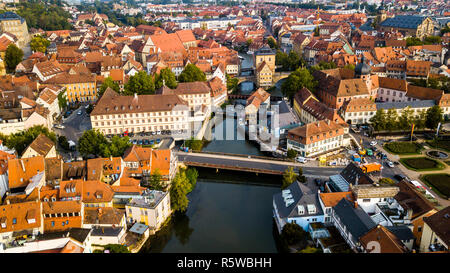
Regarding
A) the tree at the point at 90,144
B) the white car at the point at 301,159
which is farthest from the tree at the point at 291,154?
the tree at the point at 90,144

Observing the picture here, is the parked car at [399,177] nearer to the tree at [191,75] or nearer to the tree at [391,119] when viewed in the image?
the tree at [391,119]

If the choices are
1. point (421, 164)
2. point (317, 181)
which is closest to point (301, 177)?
point (317, 181)

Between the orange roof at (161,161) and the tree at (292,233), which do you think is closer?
the tree at (292,233)

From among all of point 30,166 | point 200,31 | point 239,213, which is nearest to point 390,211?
point 239,213

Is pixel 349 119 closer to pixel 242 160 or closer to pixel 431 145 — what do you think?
pixel 431 145

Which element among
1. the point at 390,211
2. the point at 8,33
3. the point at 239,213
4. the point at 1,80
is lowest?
the point at 239,213

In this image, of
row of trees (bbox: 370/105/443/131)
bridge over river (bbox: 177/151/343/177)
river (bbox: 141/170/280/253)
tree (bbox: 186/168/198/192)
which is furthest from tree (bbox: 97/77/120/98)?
row of trees (bbox: 370/105/443/131)
